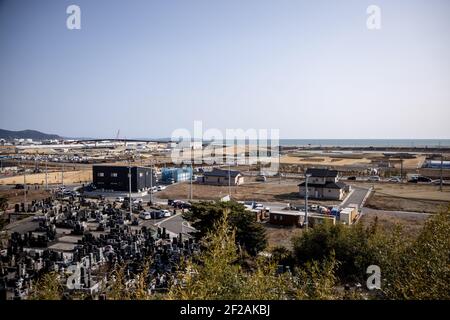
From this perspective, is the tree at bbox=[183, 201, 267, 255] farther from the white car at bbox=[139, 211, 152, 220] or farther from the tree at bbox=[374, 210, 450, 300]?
the white car at bbox=[139, 211, 152, 220]

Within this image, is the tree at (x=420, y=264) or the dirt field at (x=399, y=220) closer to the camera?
the tree at (x=420, y=264)

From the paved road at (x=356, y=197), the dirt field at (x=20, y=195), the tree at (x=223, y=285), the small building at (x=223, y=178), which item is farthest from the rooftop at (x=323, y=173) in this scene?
the dirt field at (x=20, y=195)

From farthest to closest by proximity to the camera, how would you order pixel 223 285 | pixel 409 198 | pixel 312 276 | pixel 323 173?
pixel 323 173, pixel 409 198, pixel 312 276, pixel 223 285

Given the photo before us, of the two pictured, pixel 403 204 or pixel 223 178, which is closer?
pixel 403 204

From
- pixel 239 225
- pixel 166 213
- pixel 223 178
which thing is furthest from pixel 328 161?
pixel 239 225

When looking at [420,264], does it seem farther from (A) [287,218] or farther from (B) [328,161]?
(B) [328,161]

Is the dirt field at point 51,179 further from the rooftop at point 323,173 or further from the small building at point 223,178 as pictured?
the rooftop at point 323,173

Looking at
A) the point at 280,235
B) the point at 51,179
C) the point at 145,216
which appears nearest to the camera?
the point at 280,235
